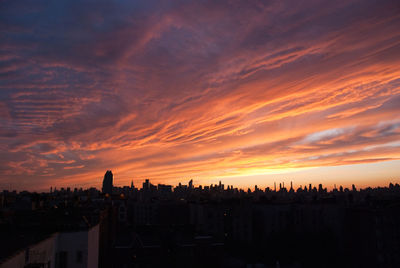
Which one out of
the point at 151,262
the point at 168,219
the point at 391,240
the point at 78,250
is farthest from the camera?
the point at 168,219

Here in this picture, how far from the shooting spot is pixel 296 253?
6975 centimetres

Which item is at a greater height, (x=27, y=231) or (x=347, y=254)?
(x=27, y=231)

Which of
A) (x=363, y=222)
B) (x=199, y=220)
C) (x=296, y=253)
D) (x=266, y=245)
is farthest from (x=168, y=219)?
(x=363, y=222)

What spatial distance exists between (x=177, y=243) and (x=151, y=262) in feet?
15.6

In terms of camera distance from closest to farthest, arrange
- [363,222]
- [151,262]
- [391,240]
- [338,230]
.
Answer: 1. [151,262]
2. [391,240]
3. [363,222]
4. [338,230]

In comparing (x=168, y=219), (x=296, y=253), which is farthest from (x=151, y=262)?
(x=168, y=219)

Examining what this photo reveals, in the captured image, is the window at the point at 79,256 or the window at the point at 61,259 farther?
the window at the point at 79,256

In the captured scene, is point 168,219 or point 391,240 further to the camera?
point 168,219

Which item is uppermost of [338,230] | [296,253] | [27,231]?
[27,231]

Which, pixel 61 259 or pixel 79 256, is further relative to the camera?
pixel 79 256

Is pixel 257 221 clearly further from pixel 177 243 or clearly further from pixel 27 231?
pixel 27 231

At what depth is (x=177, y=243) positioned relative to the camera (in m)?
47.0

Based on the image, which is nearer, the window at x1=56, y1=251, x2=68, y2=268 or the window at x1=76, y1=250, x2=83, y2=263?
the window at x1=56, y1=251, x2=68, y2=268

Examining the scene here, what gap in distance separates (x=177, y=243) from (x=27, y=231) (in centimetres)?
2651
